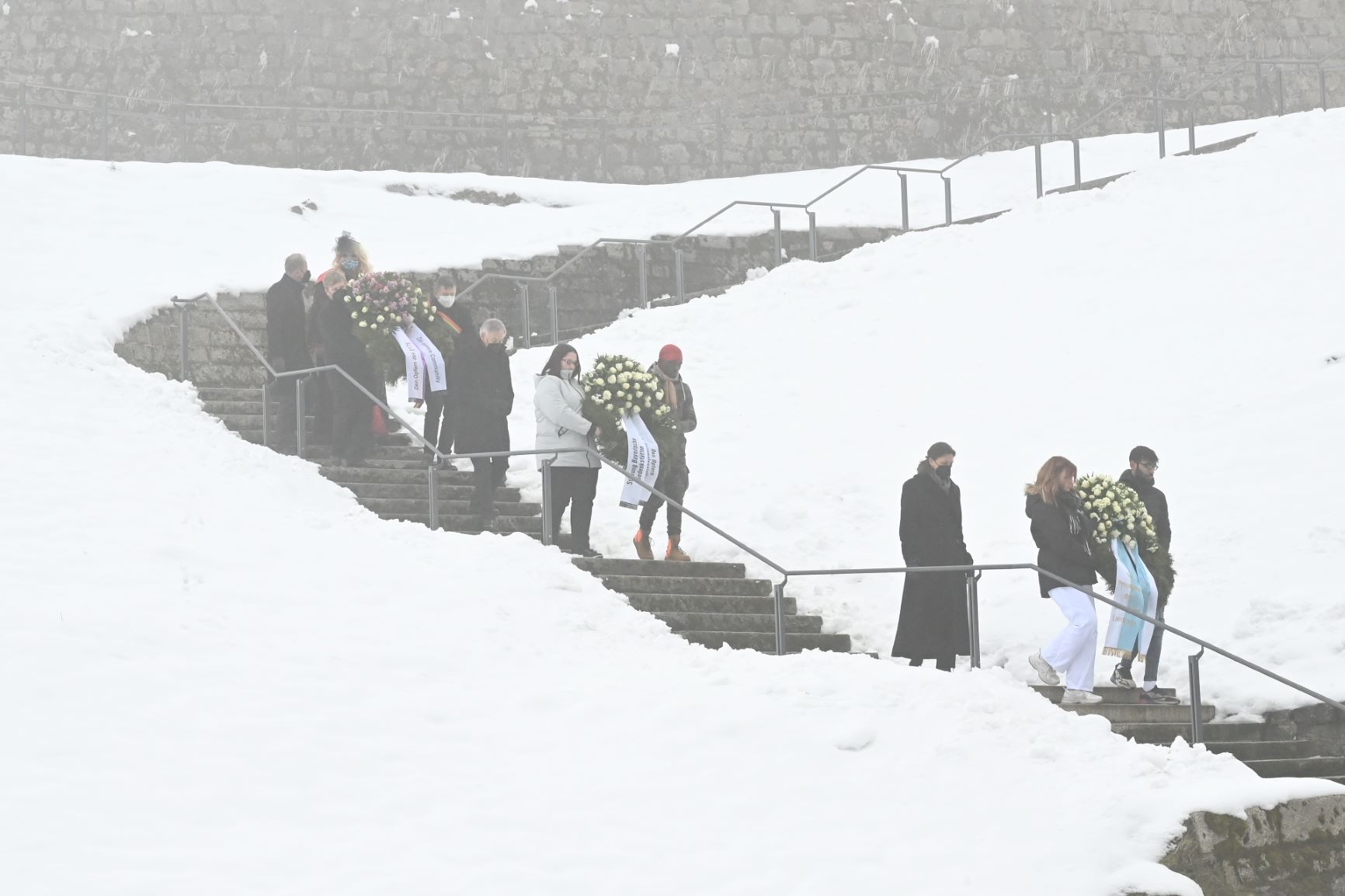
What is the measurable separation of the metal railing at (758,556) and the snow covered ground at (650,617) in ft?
1.15

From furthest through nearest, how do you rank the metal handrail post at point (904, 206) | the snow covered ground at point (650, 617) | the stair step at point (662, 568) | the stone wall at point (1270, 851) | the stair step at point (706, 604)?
the metal handrail post at point (904, 206)
the stair step at point (662, 568)
the stair step at point (706, 604)
the stone wall at point (1270, 851)
the snow covered ground at point (650, 617)

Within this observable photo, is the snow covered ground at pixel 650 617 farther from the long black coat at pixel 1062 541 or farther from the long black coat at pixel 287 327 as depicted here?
the long black coat at pixel 1062 541

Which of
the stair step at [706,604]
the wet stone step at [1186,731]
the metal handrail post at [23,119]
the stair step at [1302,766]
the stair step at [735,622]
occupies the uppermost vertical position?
the metal handrail post at [23,119]

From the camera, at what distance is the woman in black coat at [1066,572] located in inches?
388

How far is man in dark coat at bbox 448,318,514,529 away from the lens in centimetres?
1195

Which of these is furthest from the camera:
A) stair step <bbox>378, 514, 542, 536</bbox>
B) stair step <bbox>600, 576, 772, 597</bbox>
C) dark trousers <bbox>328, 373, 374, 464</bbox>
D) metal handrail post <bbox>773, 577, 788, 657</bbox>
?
dark trousers <bbox>328, 373, 374, 464</bbox>

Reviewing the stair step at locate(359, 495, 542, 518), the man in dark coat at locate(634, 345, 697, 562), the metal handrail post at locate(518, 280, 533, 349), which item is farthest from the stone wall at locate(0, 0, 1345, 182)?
the man in dark coat at locate(634, 345, 697, 562)

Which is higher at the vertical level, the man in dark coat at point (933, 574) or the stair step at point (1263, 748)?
the man in dark coat at point (933, 574)

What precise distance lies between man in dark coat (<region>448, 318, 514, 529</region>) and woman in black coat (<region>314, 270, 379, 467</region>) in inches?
32.8

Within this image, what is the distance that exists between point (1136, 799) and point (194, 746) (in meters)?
3.87

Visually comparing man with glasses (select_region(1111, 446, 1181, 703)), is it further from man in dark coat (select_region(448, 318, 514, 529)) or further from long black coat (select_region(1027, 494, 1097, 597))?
man in dark coat (select_region(448, 318, 514, 529))

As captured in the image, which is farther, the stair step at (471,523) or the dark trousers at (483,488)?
the stair step at (471,523)

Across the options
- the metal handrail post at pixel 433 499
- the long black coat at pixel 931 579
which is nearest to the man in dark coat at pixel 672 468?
the metal handrail post at pixel 433 499

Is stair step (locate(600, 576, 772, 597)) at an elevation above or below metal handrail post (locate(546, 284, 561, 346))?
below
